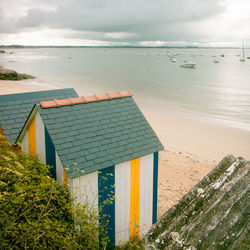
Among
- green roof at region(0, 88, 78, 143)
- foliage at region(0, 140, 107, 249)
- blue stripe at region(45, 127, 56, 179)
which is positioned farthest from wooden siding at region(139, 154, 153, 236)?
green roof at region(0, 88, 78, 143)

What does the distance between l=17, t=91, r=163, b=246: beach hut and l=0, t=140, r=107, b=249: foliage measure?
268 millimetres

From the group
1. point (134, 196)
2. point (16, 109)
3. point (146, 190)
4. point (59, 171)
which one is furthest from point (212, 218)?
point (16, 109)

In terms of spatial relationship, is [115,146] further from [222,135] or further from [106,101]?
[222,135]

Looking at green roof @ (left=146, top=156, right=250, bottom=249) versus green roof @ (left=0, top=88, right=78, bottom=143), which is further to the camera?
green roof @ (left=0, top=88, right=78, bottom=143)

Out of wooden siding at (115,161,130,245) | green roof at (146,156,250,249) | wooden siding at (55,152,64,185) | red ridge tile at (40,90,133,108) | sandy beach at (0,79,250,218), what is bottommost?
sandy beach at (0,79,250,218)

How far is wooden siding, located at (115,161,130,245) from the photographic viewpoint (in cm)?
497

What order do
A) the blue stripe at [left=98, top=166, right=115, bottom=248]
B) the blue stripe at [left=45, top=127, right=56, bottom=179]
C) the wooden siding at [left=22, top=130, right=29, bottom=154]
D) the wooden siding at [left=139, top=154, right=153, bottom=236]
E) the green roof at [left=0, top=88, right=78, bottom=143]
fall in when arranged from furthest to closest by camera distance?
the green roof at [left=0, top=88, right=78, bottom=143] < the wooden siding at [left=22, top=130, right=29, bottom=154] < the wooden siding at [left=139, top=154, right=153, bottom=236] < the blue stripe at [left=45, top=127, right=56, bottom=179] < the blue stripe at [left=98, top=166, right=115, bottom=248]

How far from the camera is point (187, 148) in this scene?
14.1 meters

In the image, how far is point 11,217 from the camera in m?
3.60

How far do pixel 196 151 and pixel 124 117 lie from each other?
897cm

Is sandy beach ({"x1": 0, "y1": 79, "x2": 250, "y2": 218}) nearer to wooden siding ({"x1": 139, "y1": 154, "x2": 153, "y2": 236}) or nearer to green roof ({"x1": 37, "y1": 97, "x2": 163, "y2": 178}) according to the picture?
wooden siding ({"x1": 139, "y1": 154, "x2": 153, "y2": 236})

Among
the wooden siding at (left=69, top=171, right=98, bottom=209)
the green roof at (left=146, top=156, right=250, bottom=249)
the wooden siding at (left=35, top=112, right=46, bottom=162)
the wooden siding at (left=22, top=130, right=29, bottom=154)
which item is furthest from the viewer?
the wooden siding at (left=22, top=130, right=29, bottom=154)

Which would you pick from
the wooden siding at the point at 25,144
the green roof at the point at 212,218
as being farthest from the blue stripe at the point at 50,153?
the green roof at the point at 212,218

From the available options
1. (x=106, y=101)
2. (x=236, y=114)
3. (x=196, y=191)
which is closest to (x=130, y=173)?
(x=106, y=101)
